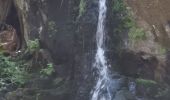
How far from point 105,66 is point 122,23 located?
1010 mm

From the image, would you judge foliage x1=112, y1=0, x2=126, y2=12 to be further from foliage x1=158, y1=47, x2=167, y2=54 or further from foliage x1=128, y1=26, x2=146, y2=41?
foliage x1=158, y1=47, x2=167, y2=54

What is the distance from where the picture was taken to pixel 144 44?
8.85 meters

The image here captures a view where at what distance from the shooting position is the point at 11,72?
34.8ft

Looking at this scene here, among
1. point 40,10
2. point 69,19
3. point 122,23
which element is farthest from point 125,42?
point 40,10

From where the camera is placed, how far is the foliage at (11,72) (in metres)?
10.0

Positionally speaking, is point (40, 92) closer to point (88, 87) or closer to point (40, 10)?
point (88, 87)

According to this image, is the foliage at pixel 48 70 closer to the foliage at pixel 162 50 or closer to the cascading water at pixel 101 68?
the cascading water at pixel 101 68

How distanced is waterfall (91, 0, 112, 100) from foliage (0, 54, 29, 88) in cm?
184

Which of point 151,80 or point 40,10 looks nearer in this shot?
point 151,80

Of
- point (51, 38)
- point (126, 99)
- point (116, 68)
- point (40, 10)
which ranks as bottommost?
point (126, 99)

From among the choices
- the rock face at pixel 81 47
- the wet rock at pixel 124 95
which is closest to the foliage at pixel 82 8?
the rock face at pixel 81 47

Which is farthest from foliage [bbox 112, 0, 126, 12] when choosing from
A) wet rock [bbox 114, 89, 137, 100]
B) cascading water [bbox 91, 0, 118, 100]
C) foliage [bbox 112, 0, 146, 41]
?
wet rock [bbox 114, 89, 137, 100]

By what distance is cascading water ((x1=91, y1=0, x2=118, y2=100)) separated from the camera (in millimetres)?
8742

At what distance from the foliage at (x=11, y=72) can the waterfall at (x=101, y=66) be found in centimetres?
184
